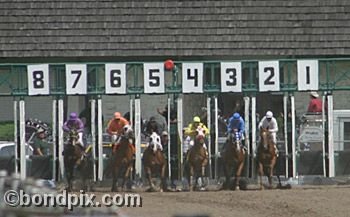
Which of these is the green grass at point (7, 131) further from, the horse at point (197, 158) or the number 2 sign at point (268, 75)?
the number 2 sign at point (268, 75)

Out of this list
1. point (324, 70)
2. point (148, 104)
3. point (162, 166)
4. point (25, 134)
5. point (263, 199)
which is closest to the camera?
point (263, 199)

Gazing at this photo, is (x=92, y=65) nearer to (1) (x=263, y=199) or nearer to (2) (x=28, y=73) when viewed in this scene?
(2) (x=28, y=73)

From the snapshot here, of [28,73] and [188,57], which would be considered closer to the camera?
[28,73]

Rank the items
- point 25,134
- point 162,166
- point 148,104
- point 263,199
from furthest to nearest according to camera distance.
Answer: point 148,104 → point 25,134 → point 162,166 → point 263,199

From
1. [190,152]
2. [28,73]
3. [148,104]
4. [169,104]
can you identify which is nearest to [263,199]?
[190,152]

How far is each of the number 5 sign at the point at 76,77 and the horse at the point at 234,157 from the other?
3.43 meters

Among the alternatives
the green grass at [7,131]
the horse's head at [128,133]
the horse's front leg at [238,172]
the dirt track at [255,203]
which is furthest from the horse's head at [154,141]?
Answer: the green grass at [7,131]

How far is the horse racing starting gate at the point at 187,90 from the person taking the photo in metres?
23.8

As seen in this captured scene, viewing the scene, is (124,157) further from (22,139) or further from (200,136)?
(22,139)

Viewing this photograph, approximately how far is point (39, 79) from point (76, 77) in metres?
0.81

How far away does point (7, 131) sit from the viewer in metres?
27.6

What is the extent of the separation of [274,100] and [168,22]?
3.77 metres

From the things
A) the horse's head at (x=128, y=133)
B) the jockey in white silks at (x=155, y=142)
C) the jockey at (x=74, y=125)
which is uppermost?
the jockey at (x=74, y=125)

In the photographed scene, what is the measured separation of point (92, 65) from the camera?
24.1 m
